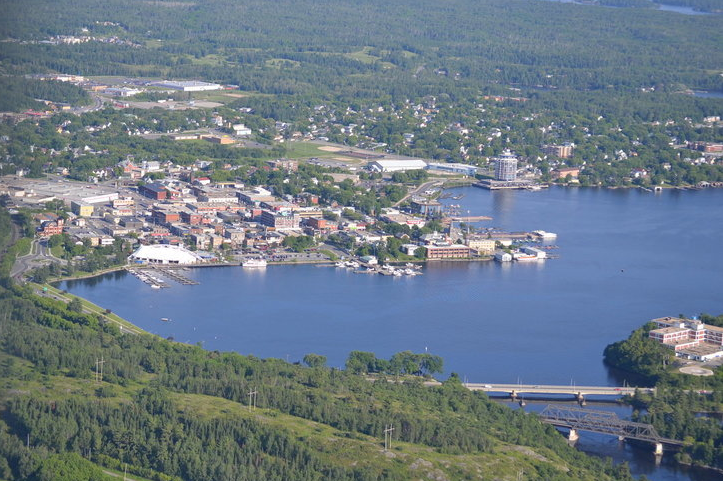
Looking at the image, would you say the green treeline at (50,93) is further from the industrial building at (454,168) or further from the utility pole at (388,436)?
the utility pole at (388,436)

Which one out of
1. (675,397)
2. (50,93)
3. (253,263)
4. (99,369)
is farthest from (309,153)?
(99,369)

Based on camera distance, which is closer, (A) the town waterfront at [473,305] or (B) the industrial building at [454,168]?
(A) the town waterfront at [473,305]

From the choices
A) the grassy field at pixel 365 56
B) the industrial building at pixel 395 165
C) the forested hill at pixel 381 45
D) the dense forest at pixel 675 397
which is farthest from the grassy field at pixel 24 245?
the grassy field at pixel 365 56

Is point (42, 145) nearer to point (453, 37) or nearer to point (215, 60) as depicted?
point (215, 60)

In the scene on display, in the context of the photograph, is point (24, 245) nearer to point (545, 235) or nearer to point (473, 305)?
point (473, 305)

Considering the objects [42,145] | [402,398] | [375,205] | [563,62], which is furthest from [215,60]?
→ [402,398]

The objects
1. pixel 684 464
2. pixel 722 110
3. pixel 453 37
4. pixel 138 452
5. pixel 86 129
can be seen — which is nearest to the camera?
pixel 138 452
